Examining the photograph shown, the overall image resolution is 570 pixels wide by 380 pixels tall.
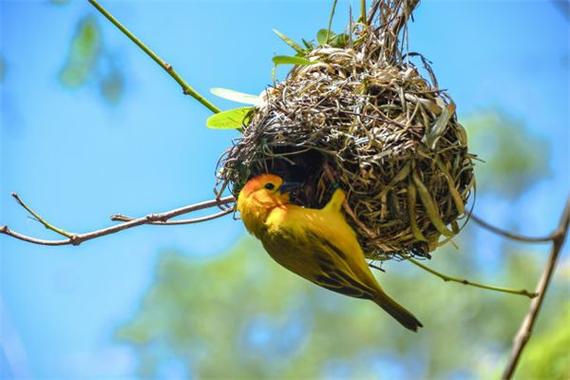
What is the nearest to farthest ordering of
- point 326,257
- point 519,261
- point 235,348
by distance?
1. point 326,257
2. point 235,348
3. point 519,261

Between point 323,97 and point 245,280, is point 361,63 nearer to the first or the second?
point 323,97

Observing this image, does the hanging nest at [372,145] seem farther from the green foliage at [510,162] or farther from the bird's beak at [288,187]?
the green foliage at [510,162]

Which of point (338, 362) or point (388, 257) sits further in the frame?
point (338, 362)

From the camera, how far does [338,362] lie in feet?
56.7

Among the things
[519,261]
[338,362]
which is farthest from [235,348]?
[519,261]

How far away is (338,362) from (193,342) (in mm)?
3089

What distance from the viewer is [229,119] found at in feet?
10.6

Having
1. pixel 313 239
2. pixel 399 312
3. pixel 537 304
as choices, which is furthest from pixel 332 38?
pixel 537 304

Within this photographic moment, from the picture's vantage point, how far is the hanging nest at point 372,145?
9.52 ft

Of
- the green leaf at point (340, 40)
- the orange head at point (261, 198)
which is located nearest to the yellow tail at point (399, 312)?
the orange head at point (261, 198)

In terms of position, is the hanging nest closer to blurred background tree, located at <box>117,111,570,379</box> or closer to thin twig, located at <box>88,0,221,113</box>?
thin twig, located at <box>88,0,221,113</box>

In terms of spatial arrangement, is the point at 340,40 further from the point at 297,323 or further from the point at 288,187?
the point at 297,323

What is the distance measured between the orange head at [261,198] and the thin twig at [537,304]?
991mm

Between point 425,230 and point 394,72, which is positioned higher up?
point 394,72
